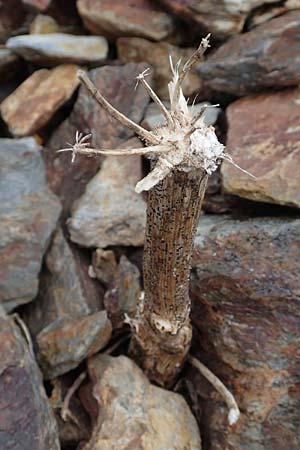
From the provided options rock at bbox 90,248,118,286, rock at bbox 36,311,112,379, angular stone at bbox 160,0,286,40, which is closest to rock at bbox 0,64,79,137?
angular stone at bbox 160,0,286,40

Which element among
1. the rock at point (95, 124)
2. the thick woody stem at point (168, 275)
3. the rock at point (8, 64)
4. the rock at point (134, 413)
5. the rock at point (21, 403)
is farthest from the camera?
the rock at point (8, 64)

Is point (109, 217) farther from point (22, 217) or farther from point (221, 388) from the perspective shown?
point (221, 388)

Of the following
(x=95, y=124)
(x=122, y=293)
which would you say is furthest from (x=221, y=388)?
(x=95, y=124)

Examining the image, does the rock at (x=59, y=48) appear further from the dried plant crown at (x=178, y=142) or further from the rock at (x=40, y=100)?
the dried plant crown at (x=178, y=142)

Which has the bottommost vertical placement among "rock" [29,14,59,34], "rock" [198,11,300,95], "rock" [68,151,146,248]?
"rock" [68,151,146,248]

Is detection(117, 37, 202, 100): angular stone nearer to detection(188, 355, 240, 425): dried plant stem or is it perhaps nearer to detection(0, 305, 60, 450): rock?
detection(188, 355, 240, 425): dried plant stem

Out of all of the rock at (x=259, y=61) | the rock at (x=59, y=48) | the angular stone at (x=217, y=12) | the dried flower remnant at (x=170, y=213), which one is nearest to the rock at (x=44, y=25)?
the rock at (x=59, y=48)
